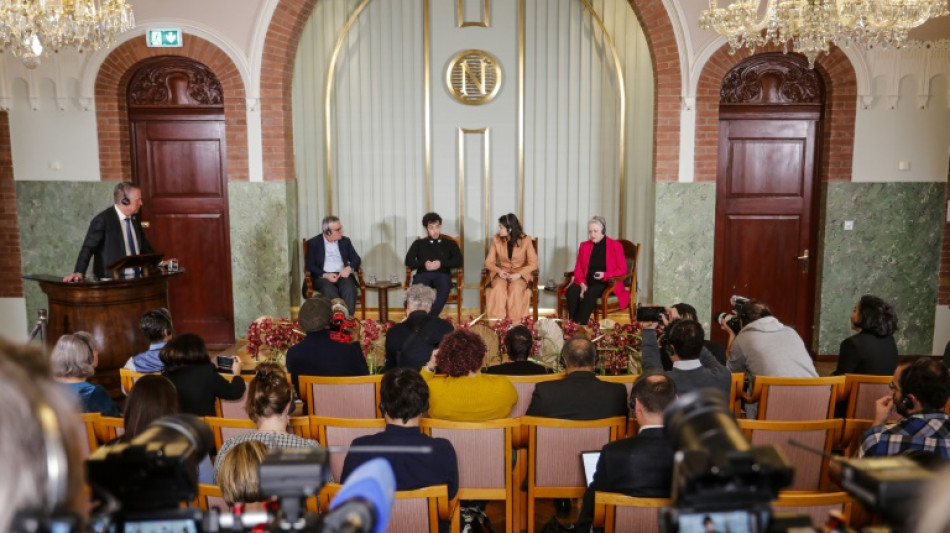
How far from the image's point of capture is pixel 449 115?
8.58m

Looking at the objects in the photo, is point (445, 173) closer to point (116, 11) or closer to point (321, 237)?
point (321, 237)

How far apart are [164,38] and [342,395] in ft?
15.3

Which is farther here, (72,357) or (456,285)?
(456,285)

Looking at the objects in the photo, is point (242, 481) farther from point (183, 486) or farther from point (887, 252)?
point (887, 252)

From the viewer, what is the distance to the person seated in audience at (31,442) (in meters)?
1.10

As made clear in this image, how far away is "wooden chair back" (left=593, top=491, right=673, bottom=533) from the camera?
2.82 meters

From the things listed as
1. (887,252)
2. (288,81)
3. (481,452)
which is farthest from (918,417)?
(288,81)

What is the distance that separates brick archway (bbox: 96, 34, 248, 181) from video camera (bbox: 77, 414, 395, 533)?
6469mm

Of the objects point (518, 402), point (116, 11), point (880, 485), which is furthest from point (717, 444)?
point (116, 11)

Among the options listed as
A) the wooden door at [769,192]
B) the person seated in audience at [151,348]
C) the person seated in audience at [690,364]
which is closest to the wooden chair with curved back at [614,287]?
the wooden door at [769,192]

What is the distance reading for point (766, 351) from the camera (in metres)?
4.70

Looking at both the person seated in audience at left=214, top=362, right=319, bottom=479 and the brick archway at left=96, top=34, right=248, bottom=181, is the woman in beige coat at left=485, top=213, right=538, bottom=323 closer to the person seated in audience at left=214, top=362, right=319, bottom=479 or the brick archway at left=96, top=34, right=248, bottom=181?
the brick archway at left=96, top=34, right=248, bottom=181

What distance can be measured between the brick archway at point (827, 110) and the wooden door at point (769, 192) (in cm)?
18

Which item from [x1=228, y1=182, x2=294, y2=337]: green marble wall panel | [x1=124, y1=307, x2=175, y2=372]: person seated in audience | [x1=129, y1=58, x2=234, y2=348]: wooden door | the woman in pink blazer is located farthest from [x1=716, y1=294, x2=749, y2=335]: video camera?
[x1=129, y1=58, x2=234, y2=348]: wooden door
